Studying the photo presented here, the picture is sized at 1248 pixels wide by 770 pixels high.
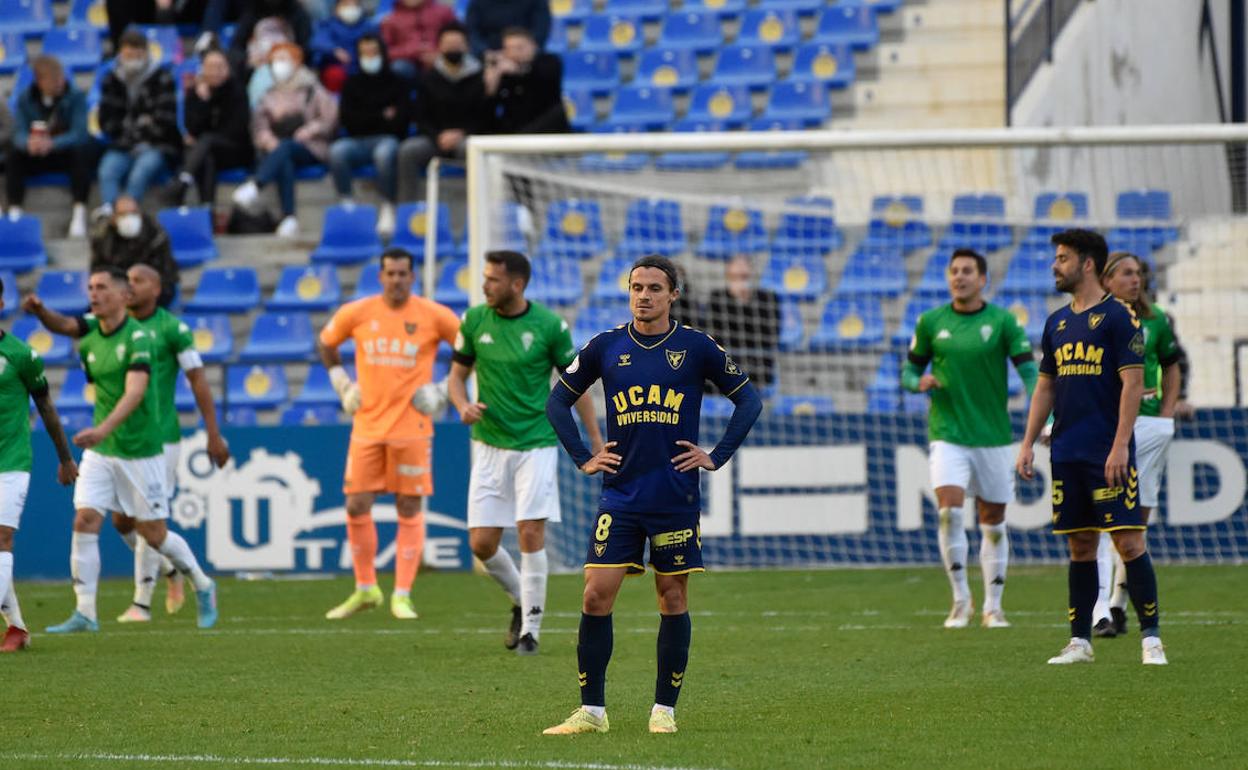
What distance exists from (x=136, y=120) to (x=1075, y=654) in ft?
45.5

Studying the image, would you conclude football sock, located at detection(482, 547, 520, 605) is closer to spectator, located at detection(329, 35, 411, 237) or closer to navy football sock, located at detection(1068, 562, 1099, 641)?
navy football sock, located at detection(1068, 562, 1099, 641)

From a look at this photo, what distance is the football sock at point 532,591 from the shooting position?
10734 mm

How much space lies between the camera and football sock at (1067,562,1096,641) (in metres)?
9.62

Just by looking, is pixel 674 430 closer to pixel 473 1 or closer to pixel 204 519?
pixel 204 519

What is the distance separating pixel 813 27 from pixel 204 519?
31.3 feet

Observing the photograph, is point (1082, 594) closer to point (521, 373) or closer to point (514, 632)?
point (514, 632)

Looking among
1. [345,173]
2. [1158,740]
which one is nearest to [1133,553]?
[1158,740]

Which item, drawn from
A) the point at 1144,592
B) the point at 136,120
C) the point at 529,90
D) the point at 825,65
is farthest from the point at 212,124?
the point at 1144,592

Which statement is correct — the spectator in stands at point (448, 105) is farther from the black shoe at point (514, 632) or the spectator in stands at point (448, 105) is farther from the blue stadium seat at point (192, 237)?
the black shoe at point (514, 632)

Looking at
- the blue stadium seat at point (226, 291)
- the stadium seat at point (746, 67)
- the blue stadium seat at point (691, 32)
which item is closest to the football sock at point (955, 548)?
the blue stadium seat at point (226, 291)

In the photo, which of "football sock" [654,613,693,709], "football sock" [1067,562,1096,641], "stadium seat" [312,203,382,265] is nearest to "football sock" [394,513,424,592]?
"football sock" [1067,562,1096,641]

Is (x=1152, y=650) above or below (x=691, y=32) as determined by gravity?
below

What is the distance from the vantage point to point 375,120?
20.2 metres

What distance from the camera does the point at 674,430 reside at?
756 cm
